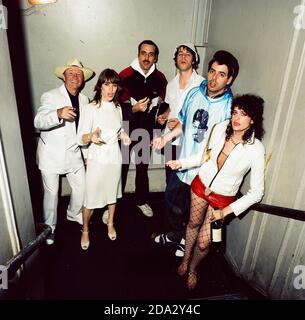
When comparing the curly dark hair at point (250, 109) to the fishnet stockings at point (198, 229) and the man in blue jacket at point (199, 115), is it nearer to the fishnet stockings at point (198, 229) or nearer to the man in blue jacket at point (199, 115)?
the man in blue jacket at point (199, 115)

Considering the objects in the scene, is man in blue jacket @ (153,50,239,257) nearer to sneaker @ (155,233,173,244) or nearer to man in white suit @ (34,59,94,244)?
sneaker @ (155,233,173,244)

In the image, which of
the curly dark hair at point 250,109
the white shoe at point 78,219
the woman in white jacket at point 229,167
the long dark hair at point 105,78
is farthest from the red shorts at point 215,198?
the white shoe at point 78,219

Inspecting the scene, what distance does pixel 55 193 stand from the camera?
3562 millimetres

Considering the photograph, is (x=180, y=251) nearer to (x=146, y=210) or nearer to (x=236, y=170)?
(x=146, y=210)

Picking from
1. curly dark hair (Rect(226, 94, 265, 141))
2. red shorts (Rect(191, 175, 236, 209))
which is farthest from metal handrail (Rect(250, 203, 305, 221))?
curly dark hair (Rect(226, 94, 265, 141))

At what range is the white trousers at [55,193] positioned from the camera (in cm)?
351

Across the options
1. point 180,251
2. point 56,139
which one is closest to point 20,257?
point 56,139

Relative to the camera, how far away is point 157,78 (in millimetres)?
4051

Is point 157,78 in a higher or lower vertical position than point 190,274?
higher

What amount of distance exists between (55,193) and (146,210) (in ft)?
4.82

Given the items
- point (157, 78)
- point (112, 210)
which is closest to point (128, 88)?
point (157, 78)

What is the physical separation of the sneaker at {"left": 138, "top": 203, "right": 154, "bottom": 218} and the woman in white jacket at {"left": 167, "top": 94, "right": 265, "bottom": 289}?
138 centimetres
